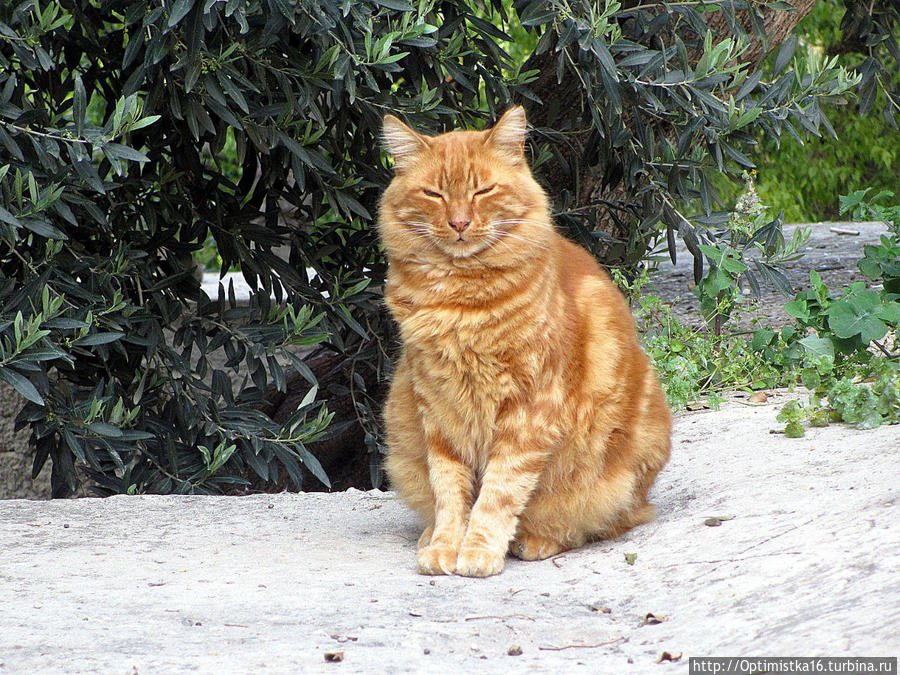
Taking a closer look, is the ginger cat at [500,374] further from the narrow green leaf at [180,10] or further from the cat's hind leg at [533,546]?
the narrow green leaf at [180,10]

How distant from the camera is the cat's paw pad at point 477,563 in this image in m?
3.03

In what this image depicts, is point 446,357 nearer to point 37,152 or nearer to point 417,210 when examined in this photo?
point 417,210

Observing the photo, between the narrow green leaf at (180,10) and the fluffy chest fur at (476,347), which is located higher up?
the narrow green leaf at (180,10)

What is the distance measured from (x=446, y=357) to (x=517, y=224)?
53cm

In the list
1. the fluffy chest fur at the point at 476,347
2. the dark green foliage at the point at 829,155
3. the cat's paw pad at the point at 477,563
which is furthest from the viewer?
the dark green foliage at the point at 829,155

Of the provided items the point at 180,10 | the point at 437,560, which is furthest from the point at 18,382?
the point at 437,560

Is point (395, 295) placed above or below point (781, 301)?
above

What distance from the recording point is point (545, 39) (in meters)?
4.13

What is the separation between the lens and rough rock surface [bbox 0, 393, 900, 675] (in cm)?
231

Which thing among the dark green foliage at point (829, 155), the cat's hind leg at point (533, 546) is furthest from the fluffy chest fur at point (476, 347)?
the dark green foliage at point (829, 155)

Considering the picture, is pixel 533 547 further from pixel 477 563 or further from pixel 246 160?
pixel 246 160

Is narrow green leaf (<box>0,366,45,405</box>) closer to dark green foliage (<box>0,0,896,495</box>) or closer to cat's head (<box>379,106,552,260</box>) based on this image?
dark green foliage (<box>0,0,896,495</box>)

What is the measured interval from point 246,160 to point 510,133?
5.63ft

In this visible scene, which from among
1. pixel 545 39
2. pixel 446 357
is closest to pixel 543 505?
pixel 446 357
